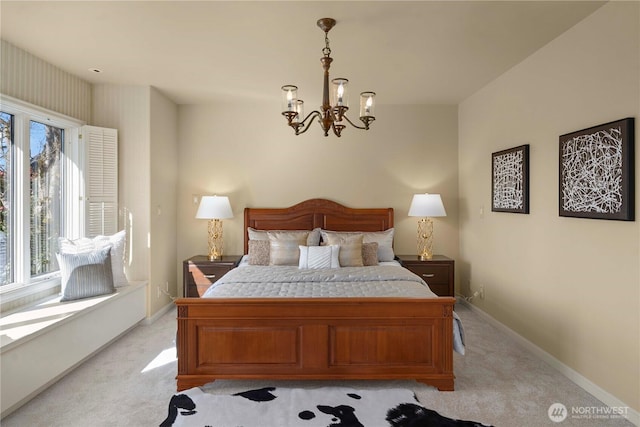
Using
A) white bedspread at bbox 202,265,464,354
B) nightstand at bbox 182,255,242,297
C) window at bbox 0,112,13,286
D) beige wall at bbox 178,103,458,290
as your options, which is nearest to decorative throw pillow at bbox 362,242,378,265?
white bedspread at bbox 202,265,464,354

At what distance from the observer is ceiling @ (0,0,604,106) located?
2.47 meters

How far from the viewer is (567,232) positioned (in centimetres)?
284

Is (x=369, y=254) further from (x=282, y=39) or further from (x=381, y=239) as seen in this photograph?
(x=282, y=39)

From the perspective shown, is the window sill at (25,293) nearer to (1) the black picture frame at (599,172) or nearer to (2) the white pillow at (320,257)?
(2) the white pillow at (320,257)

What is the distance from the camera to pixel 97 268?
3.35 meters

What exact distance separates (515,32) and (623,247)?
1.69 m

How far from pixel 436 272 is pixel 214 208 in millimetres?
2717

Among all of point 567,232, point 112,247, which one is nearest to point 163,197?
point 112,247

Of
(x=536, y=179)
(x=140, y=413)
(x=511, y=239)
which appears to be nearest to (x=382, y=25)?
(x=536, y=179)

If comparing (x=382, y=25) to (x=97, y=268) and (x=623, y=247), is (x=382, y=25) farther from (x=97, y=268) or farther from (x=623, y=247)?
(x=97, y=268)

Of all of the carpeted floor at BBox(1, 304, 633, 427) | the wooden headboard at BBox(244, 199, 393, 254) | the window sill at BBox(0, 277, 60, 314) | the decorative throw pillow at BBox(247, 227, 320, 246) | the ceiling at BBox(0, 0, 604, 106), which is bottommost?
the carpeted floor at BBox(1, 304, 633, 427)

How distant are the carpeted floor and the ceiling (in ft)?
8.42

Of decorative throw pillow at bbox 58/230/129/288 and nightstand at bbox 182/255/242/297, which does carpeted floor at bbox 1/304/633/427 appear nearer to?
decorative throw pillow at bbox 58/230/129/288

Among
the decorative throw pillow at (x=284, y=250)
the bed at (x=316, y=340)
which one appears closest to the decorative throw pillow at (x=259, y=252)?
the decorative throw pillow at (x=284, y=250)
